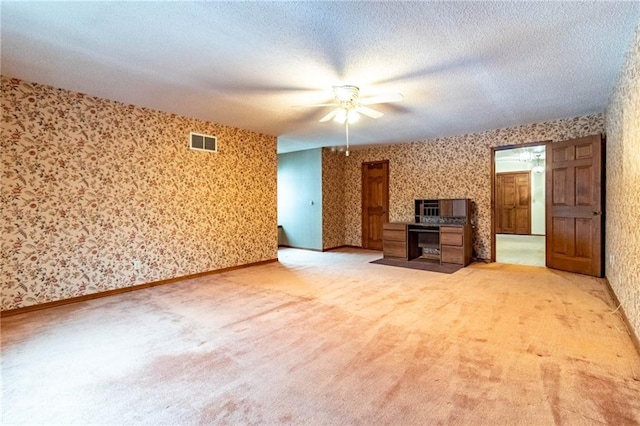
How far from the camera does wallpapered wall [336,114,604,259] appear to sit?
525 cm

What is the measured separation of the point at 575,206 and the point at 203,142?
573cm

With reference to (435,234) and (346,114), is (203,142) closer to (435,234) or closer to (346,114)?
(346,114)

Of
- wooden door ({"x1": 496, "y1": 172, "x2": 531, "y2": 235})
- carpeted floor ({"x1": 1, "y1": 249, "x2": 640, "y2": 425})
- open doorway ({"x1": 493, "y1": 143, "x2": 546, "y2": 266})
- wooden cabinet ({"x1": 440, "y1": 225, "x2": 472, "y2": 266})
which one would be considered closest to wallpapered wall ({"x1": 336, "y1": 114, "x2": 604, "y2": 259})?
wooden cabinet ({"x1": 440, "y1": 225, "x2": 472, "y2": 266})

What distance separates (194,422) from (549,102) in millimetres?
5141

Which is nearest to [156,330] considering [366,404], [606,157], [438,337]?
[366,404]

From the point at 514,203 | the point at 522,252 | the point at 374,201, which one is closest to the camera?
the point at 522,252

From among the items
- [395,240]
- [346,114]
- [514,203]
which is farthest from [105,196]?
[514,203]

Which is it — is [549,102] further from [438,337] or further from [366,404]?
[366,404]

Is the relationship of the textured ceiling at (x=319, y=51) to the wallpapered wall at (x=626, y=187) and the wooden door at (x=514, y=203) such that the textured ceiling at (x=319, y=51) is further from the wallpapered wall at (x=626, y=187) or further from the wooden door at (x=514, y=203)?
the wooden door at (x=514, y=203)

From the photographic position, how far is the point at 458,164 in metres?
6.26

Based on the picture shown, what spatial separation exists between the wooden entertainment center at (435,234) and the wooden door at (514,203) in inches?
208

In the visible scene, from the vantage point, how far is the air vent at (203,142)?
4.88 m

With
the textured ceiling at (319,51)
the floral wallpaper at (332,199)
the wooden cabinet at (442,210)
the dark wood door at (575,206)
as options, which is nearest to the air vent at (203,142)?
the textured ceiling at (319,51)

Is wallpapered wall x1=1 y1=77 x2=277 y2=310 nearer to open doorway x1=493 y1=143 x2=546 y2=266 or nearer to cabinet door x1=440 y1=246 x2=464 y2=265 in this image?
cabinet door x1=440 y1=246 x2=464 y2=265
